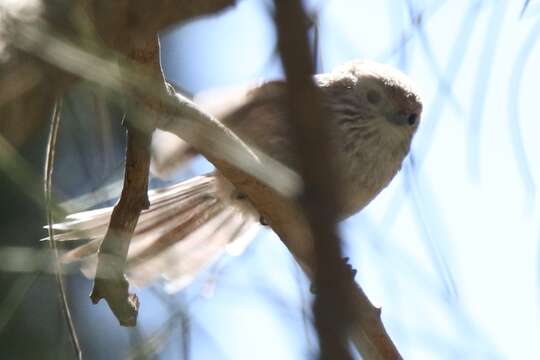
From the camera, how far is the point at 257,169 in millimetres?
1663

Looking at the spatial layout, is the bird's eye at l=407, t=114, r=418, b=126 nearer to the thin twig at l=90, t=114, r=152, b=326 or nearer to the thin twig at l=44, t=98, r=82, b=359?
the thin twig at l=90, t=114, r=152, b=326

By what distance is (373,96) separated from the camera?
363cm

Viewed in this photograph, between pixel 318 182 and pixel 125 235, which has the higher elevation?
pixel 125 235

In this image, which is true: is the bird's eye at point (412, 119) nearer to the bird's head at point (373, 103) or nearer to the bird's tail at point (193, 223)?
the bird's head at point (373, 103)

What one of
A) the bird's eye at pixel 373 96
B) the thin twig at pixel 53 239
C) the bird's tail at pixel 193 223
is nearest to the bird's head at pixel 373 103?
the bird's eye at pixel 373 96

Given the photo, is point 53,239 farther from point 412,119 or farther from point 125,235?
point 412,119

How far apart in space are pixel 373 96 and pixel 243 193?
0.93 m

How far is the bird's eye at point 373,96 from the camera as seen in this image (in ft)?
11.9

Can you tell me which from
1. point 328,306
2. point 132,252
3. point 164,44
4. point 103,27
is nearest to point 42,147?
point 164,44

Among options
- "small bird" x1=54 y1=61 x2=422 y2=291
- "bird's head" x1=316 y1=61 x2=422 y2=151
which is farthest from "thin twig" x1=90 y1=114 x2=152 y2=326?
"bird's head" x1=316 y1=61 x2=422 y2=151

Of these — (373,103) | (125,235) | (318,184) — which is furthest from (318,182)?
(373,103)

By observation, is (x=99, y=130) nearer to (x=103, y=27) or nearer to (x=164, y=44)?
(x=103, y=27)

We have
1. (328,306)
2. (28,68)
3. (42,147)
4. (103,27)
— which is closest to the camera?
(328,306)

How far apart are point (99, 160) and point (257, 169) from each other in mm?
447
